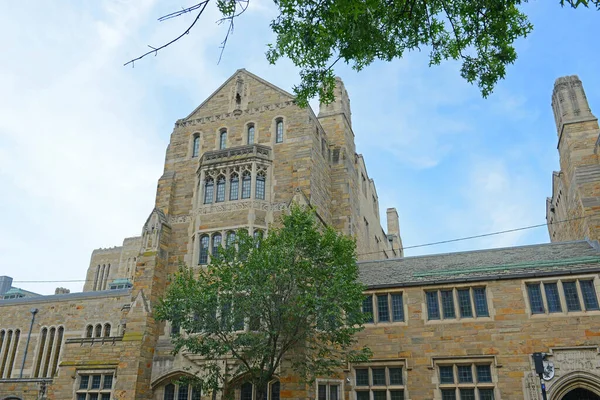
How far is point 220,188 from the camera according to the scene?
81.0ft

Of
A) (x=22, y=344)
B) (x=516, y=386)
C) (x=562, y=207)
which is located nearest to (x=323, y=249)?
(x=516, y=386)

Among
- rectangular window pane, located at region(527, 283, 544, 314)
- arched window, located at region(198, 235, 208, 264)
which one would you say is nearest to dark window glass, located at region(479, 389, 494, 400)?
rectangular window pane, located at region(527, 283, 544, 314)

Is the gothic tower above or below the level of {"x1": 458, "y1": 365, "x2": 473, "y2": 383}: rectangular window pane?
above

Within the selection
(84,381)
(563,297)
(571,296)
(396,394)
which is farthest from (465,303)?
(84,381)

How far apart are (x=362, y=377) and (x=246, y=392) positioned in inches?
192

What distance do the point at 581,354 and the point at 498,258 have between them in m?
5.63

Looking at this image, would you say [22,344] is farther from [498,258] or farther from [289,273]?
[498,258]

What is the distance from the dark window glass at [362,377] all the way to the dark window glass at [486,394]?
4.22 meters

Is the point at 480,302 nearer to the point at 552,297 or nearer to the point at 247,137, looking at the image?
the point at 552,297

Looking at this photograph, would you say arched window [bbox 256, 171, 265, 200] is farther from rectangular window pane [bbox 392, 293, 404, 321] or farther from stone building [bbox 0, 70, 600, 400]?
rectangular window pane [bbox 392, 293, 404, 321]

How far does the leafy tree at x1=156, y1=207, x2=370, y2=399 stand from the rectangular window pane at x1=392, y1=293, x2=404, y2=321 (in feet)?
10.3

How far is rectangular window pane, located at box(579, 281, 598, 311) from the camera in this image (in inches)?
700

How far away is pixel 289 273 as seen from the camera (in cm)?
1631

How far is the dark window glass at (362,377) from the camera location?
19.5m
